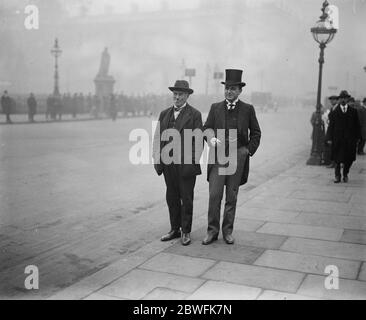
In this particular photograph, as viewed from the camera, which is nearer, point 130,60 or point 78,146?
point 78,146

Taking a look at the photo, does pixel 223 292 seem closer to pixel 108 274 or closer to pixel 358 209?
pixel 108 274

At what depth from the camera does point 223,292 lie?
374 centimetres

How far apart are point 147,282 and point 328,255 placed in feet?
6.51

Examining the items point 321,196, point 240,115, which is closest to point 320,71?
point 321,196

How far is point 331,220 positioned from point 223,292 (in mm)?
3098

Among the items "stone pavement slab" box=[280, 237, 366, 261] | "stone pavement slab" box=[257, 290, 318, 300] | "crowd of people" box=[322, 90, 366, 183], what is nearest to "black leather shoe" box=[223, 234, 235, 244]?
A: "stone pavement slab" box=[280, 237, 366, 261]

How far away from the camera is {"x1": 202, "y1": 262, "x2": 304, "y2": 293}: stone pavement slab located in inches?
155

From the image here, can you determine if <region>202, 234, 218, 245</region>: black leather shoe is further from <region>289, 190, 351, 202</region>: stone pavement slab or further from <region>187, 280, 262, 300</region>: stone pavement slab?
<region>289, 190, 351, 202</region>: stone pavement slab

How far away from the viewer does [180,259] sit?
15.2 feet

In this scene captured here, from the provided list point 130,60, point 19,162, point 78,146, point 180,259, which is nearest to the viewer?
point 180,259

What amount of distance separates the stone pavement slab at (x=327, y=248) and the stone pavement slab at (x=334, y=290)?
2.54ft
